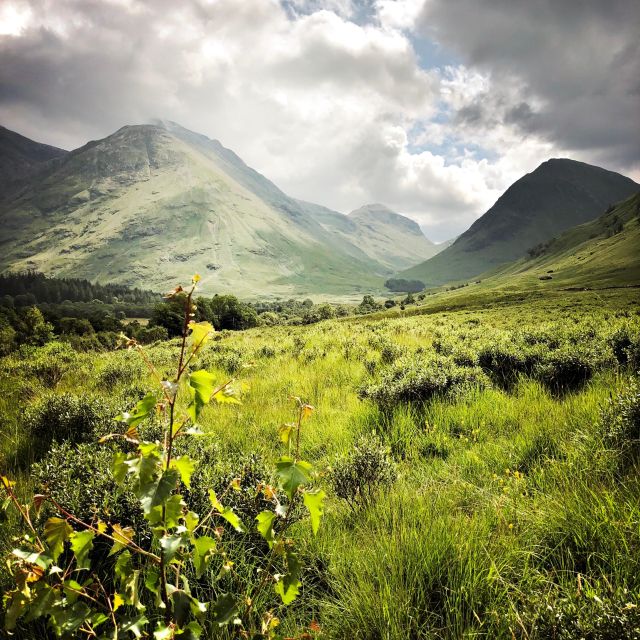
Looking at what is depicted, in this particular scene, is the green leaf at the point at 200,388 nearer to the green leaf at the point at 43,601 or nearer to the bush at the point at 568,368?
the green leaf at the point at 43,601

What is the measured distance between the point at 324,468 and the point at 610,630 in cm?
340

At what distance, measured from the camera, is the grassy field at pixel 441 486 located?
233 cm

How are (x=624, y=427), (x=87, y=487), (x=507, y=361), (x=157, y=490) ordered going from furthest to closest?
(x=507, y=361), (x=624, y=427), (x=87, y=487), (x=157, y=490)

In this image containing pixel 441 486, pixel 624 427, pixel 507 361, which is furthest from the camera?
pixel 507 361

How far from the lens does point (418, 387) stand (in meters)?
7.08

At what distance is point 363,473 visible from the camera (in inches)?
165

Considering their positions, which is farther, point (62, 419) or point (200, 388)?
point (62, 419)

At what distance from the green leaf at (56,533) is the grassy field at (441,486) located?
101 cm

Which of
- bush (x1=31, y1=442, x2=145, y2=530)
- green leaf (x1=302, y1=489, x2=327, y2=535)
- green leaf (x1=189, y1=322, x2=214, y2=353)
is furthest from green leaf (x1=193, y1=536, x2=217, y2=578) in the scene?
bush (x1=31, y1=442, x2=145, y2=530)

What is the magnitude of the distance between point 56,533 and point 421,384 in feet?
21.0

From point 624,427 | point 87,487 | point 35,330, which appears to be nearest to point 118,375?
point 87,487

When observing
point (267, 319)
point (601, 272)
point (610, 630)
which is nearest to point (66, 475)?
point (610, 630)

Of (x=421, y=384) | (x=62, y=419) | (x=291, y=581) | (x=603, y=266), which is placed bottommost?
(x=62, y=419)

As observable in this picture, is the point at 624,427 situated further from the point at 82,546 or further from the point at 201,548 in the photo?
the point at 82,546
